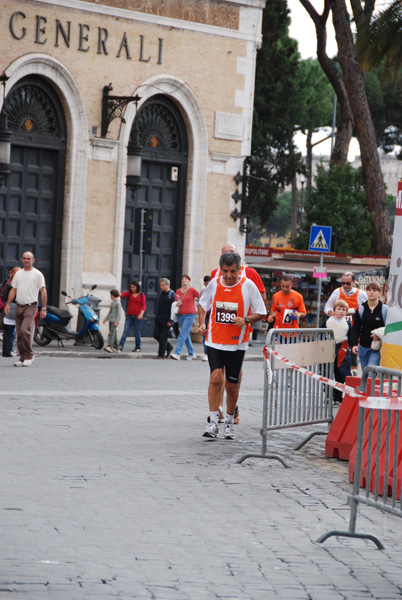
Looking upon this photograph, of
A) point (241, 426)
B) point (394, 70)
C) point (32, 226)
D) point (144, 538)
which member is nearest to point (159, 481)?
point (144, 538)

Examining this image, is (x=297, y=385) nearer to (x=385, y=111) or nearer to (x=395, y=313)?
(x=395, y=313)

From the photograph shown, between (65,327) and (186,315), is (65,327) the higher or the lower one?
the lower one

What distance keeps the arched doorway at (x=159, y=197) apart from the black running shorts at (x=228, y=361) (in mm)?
14317

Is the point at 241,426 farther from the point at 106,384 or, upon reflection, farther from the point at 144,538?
the point at 144,538

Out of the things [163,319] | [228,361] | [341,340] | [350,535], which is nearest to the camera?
[350,535]

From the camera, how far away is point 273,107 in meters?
44.0

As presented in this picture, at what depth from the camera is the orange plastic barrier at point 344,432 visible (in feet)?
31.9

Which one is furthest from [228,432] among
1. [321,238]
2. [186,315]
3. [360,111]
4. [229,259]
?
[360,111]

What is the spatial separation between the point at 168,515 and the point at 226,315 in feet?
12.4

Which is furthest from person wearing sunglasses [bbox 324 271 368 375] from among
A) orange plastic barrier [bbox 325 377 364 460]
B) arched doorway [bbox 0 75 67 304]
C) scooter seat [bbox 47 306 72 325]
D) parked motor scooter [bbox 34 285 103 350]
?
arched doorway [bbox 0 75 67 304]

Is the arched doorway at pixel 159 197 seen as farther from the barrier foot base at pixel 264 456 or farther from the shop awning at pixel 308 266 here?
the barrier foot base at pixel 264 456

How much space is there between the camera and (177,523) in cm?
679

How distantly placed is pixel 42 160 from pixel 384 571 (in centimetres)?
1882

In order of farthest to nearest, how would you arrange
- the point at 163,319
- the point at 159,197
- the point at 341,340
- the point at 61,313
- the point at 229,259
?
the point at 159,197
the point at 61,313
the point at 163,319
the point at 341,340
the point at 229,259
